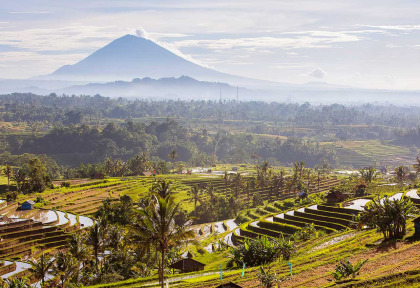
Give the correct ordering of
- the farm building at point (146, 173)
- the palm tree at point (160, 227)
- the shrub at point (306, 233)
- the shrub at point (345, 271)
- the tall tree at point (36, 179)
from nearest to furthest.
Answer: the palm tree at point (160, 227), the shrub at point (345, 271), the shrub at point (306, 233), the tall tree at point (36, 179), the farm building at point (146, 173)

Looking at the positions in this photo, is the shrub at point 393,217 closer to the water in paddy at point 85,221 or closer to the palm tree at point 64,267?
the palm tree at point 64,267

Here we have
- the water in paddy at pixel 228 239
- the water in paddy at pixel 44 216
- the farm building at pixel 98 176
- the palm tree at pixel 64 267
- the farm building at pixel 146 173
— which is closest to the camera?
the palm tree at pixel 64 267

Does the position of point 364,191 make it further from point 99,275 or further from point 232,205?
point 99,275

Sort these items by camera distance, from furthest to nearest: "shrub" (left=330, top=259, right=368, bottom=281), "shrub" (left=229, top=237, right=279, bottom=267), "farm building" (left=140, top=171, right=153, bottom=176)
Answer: "farm building" (left=140, top=171, right=153, bottom=176) < "shrub" (left=229, top=237, right=279, bottom=267) < "shrub" (left=330, top=259, right=368, bottom=281)

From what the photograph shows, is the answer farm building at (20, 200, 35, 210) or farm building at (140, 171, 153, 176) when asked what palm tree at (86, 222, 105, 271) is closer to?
farm building at (20, 200, 35, 210)

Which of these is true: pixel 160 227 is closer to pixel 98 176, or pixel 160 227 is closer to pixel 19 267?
pixel 19 267

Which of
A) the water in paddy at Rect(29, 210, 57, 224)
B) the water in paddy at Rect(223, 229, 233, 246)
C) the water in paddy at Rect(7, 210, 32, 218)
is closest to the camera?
the water in paddy at Rect(223, 229, 233, 246)

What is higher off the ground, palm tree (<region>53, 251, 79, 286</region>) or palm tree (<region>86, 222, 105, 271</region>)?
palm tree (<region>86, 222, 105, 271</region>)

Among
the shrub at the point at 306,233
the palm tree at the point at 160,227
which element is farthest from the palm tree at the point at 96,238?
the shrub at the point at 306,233

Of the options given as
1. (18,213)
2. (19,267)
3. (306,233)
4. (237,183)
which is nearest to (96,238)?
(19,267)

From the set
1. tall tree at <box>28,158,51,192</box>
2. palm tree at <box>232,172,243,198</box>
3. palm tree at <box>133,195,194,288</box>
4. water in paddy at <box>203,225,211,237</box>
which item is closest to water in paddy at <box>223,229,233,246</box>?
water in paddy at <box>203,225,211,237</box>
